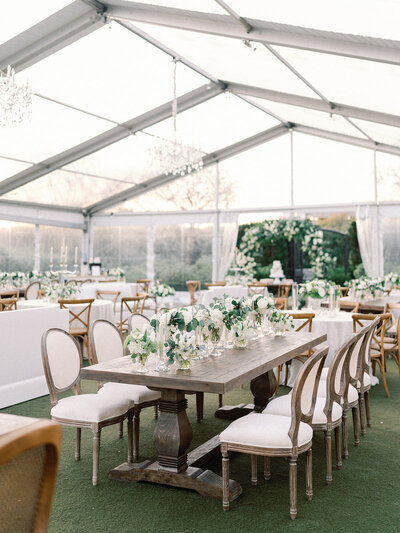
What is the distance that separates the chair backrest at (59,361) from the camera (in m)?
3.62

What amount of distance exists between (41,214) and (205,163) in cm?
488

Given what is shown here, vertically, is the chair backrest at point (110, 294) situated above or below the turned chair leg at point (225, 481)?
above

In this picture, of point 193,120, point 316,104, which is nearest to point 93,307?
point 316,104

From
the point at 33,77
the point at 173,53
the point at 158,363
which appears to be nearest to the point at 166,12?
the point at 173,53

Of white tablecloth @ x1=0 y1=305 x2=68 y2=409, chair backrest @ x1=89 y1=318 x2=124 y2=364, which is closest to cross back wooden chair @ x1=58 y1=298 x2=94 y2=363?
white tablecloth @ x1=0 y1=305 x2=68 y2=409

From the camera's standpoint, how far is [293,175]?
45.6ft

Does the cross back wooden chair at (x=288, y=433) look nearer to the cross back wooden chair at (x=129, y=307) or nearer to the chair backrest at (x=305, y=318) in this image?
the chair backrest at (x=305, y=318)

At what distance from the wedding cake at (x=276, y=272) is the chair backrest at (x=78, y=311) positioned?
656 centimetres

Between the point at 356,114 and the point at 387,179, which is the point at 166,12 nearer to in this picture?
the point at 356,114

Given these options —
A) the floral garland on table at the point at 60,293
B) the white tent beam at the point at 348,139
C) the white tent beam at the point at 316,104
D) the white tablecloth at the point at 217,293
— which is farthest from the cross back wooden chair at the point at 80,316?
the white tent beam at the point at 348,139

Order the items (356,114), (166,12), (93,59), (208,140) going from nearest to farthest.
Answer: (166,12) → (93,59) → (356,114) → (208,140)

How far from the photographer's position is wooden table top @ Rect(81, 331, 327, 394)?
2.93 m

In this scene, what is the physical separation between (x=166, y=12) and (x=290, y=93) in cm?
365

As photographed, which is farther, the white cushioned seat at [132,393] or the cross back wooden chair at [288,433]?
the white cushioned seat at [132,393]
